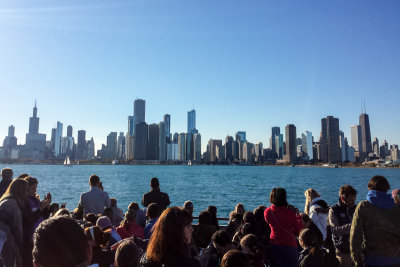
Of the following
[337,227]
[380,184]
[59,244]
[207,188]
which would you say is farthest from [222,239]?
[207,188]

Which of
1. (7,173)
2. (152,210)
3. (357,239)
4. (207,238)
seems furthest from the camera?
(7,173)

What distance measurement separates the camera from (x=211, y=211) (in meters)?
6.88

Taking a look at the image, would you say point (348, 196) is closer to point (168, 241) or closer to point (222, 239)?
point (222, 239)

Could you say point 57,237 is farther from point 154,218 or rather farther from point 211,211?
point 211,211

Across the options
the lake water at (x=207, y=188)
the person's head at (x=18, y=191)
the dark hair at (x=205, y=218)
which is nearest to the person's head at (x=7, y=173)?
the person's head at (x=18, y=191)

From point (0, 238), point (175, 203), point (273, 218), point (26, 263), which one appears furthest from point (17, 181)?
point (175, 203)

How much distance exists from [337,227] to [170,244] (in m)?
3.44

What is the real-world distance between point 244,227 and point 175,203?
1162 inches

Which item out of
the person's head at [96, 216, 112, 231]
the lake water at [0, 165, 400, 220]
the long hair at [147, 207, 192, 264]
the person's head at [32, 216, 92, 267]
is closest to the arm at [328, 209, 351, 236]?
the long hair at [147, 207, 192, 264]

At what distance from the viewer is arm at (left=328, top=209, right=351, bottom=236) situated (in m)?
4.77

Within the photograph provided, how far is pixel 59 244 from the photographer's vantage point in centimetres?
178

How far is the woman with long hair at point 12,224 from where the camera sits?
14.5 feet

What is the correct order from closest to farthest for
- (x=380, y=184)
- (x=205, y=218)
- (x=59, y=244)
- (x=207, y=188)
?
(x=59, y=244), (x=380, y=184), (x=205, y=218), (x=207, y=188)

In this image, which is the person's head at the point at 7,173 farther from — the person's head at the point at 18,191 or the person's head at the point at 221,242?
the person's head at the point at 221,242
